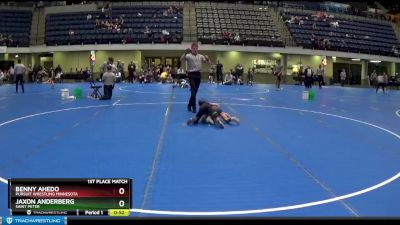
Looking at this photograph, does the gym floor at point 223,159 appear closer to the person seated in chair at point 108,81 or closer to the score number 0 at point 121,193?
the score number 0 at point 121,193

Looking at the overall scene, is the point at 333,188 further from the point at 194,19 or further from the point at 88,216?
the point at 194,19

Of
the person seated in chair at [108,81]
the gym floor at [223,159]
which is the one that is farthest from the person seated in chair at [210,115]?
the person seated in chair at [108,81]

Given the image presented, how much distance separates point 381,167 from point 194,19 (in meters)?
35.4

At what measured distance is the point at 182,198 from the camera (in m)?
4.82

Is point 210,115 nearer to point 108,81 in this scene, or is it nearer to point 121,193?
point 121,193

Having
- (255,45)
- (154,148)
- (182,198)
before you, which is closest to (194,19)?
(255,45)

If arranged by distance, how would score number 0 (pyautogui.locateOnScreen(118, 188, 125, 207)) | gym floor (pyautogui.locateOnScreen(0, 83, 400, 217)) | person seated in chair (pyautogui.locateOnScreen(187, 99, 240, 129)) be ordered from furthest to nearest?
person seated in chair (pyautogui.locateOnScreen(187, 99, 240, 129))
gym floor (pyautogui.locateOnScreen(0, 83, 400, 217))
score number 0 (pyautogui.locateOnScreen(118, 188, 125, 207))

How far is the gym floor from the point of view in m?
4.69

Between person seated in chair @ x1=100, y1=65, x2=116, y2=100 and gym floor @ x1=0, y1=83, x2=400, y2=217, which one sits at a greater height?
person seated in chair @ x1=100, y1=65, x2=116, y2=100

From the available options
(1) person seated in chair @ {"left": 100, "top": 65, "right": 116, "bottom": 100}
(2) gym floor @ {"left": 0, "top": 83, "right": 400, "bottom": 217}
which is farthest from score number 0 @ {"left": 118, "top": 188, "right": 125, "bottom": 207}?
(1) person seated in chair @ {"left": 100, "top": 65, "right": 116, "bottom": 100}

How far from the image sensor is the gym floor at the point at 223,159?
185 inches

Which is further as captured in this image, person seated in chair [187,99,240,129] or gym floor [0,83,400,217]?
person seated in chair [187,99,240,129]

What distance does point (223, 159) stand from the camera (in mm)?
6723

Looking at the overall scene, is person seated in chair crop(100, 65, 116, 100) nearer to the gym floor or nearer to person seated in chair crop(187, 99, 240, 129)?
the gym floor
